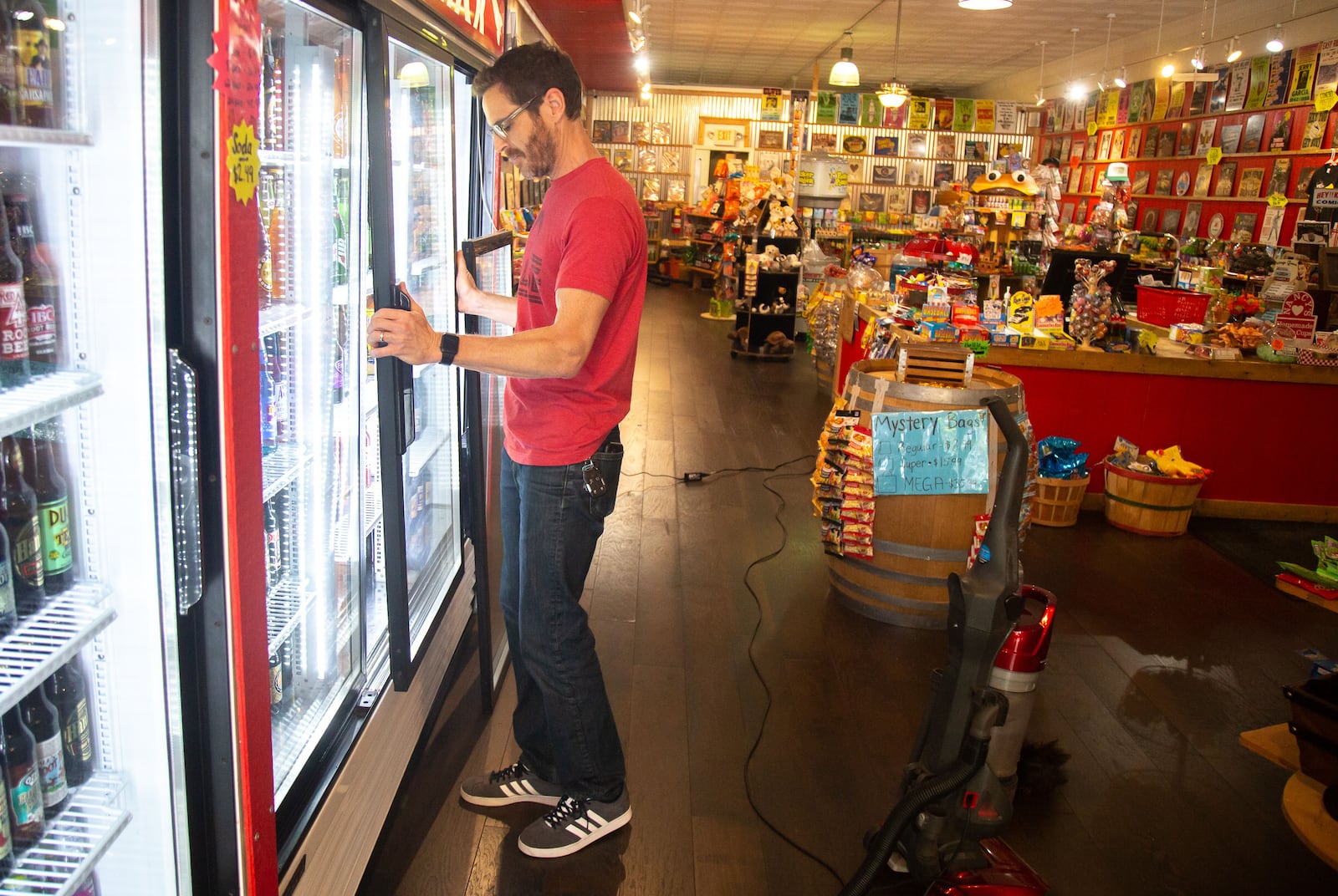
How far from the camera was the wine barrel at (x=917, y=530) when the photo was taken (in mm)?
3475

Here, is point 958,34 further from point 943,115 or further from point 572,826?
point 572,826

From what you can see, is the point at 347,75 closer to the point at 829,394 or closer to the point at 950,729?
the point at 950,729

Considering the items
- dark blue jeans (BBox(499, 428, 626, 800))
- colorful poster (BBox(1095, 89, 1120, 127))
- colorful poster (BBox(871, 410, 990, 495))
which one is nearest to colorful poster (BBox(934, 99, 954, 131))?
colorful poster (BBox(1095, 89, 1120, 127))

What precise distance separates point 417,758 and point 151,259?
192 centimetres

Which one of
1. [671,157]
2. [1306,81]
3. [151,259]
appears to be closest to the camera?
[151,259]

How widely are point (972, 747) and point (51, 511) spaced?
5.85 feet

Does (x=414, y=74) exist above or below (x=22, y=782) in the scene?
above

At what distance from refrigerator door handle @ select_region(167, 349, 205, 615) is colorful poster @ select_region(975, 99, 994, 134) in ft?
56.4

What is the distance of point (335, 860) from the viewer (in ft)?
6.54

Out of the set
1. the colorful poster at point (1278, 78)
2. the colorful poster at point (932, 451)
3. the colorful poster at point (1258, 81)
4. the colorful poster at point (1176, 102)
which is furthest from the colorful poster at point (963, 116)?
the colorful poster at point (932, 451)

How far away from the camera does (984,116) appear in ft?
54.9

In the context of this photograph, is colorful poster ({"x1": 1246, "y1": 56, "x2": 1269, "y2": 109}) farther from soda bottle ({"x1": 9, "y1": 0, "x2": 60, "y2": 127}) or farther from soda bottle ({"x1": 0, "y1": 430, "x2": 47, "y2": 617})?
soda bottle ({"x1": 0, "y1": 430, "x2": 47, "y2": 617})

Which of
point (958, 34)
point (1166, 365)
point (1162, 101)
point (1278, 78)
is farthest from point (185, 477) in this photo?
point (958, 34)

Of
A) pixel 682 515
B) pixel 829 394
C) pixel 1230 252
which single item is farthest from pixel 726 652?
pixel 1230 252
